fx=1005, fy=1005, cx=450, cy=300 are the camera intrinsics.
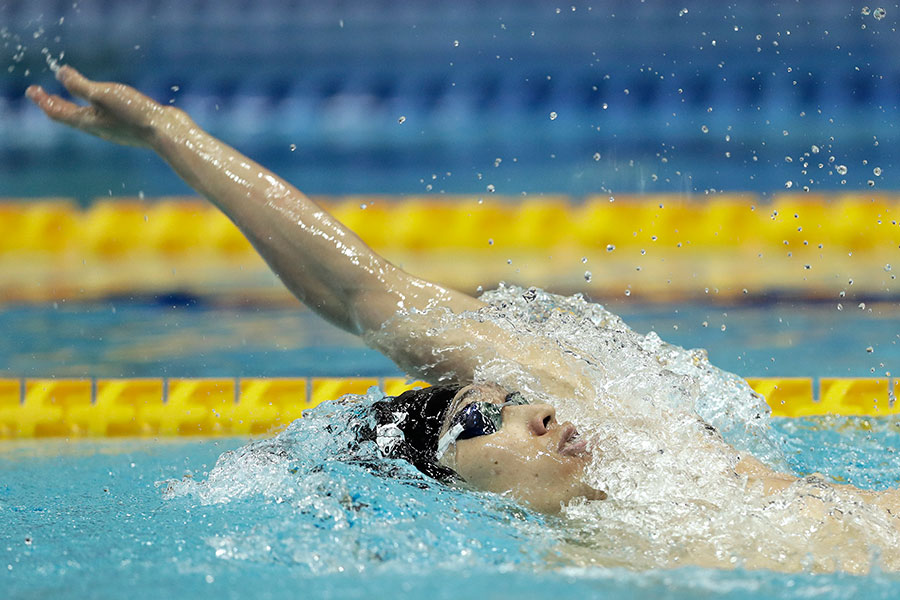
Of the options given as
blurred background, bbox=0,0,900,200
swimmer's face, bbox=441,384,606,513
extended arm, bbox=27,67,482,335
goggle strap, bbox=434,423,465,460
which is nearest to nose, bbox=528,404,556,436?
swimmer's face, bbox=441,384,606,513

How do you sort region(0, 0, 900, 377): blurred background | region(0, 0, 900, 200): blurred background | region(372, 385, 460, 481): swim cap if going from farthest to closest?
region(0, 0, 900, 200): blurred background < region(0, 0, 900, 377): blurred background < region(372, 385, 460, 481): swim cap

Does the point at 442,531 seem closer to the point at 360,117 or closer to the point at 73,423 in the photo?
the point at 73,423

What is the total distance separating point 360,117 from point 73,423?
167 inches

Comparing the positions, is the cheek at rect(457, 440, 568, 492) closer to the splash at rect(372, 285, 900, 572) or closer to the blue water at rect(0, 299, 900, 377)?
the splash at rect(372, 285, 900, 572)

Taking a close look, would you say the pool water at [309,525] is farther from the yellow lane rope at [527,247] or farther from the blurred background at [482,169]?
the yellow lane rope at [527,247]

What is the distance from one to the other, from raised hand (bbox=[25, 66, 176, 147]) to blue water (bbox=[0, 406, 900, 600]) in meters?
0.59

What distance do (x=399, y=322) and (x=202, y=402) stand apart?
1011 mm

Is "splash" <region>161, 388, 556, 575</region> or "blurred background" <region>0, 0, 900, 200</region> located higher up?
"blurred background" <region>0, 0, 900, 200</region>

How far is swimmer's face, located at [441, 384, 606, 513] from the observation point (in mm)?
1432

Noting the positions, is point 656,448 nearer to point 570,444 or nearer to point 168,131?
point 570,444

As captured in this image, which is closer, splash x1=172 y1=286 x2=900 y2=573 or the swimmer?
splash x1=172 y1=286 x2=900 y2=573

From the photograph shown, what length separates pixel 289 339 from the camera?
3373 millimetres

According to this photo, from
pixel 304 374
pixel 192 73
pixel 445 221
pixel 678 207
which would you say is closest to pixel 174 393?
pixel 304 374

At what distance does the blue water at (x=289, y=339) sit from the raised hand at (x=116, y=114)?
4.24 feet
